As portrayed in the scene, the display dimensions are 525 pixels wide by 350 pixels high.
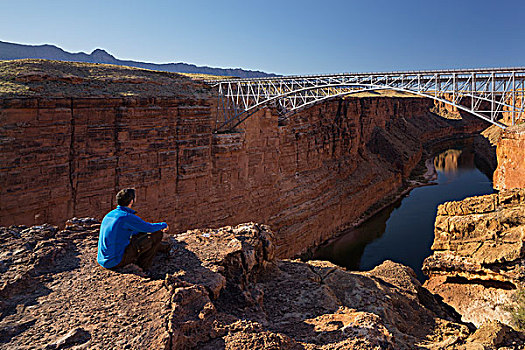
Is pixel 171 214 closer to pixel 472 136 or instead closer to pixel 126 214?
pixel 126 214

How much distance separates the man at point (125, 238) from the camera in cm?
484

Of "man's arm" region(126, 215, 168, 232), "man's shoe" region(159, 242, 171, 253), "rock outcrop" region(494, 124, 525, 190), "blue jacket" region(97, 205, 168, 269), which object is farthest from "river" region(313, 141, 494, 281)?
"blue jacket" region(97, 205, 168, 269)

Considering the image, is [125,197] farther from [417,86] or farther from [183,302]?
[417,86]

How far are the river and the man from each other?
1978 cm

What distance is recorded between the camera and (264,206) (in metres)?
23.2

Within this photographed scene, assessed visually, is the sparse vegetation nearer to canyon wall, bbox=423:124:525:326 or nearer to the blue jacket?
the blue jacket

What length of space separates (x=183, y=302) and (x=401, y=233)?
28.5 meters

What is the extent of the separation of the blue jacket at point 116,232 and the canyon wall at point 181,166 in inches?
397

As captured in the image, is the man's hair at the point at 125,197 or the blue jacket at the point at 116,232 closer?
the blue jacket at the point at 116,232

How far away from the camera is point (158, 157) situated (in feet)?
55.0

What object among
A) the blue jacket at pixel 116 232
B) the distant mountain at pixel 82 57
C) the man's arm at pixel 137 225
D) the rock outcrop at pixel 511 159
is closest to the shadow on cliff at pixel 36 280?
the blue jacket at pixel 116 232

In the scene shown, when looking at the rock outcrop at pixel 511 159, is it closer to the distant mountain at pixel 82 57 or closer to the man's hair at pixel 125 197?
the man's hair at pixel 125 197

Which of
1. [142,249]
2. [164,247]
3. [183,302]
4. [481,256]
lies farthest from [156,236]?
[481,256]

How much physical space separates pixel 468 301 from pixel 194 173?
13507 millimetres
